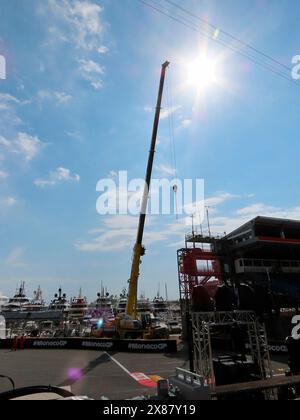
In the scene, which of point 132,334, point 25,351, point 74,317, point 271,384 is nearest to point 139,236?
point 132,334

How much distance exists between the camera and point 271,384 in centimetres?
670

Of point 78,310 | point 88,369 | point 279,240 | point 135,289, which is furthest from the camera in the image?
point 78,310

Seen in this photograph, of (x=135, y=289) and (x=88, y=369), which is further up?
→ (x=135, y=289)

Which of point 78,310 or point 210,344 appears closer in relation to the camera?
point 210,344

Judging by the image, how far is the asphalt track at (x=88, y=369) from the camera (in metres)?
12.7

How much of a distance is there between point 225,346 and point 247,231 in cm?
1844

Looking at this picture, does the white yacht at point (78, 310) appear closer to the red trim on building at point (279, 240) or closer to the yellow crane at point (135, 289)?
the yellow crane at point (135, 289)

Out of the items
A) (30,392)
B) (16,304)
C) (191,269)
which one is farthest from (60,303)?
(30,392)

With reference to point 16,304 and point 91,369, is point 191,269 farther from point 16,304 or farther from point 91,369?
point 16,304

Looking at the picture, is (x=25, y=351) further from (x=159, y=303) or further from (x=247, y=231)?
(x=159, y=303)

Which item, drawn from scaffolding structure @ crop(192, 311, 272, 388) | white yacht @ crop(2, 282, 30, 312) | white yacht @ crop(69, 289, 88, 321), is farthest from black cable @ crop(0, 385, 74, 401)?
white yacht @ crop(2, 282, 30, 312)

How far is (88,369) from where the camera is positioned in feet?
55.5

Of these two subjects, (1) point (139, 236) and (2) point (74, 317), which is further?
(2) point (74, 317)
